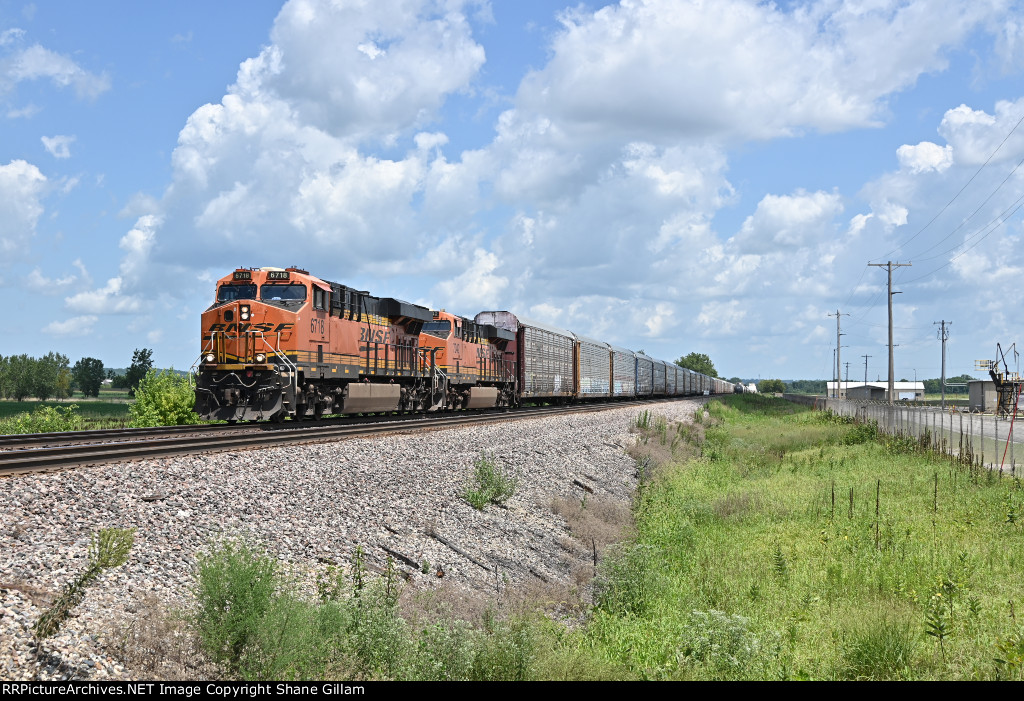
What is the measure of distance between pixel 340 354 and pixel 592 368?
2840 cm

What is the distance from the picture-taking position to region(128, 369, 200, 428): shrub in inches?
1104

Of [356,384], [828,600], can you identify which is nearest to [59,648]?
[828,600]

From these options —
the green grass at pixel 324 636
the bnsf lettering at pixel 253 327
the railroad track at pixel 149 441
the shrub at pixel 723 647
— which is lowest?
the shrub at pixel 723 647

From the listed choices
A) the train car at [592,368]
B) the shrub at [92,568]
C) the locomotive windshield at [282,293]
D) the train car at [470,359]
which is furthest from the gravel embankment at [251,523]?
the train car at [592,368]

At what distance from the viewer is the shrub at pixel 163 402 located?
92.0 feet

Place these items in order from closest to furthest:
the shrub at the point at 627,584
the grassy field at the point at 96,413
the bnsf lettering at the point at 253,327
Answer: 1. the shrub at the point at 627,584
2. the bnsf lettering at the point at 253,327
3. the grassy field at the point at 96,413

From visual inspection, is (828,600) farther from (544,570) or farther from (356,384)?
(356,384)

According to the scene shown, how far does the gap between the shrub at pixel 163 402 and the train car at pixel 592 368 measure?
73.2ft

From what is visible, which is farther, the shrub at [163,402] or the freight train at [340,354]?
the shrub at [163,402]

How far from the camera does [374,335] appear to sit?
24.8m

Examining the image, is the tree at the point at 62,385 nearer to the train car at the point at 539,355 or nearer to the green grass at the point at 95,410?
the green grass at the point at 95,410

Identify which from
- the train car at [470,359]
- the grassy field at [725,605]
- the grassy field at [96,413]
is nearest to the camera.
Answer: the grassy field at [725,605]

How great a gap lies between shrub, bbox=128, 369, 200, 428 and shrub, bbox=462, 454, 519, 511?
→ 16.5 meters
